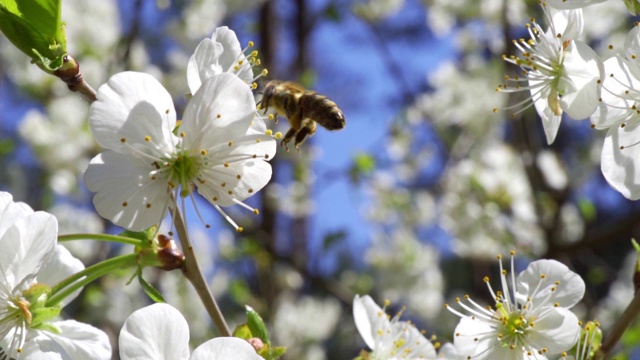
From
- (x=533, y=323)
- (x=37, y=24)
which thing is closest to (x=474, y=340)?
(x=533, y=323)

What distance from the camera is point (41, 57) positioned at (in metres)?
1.05

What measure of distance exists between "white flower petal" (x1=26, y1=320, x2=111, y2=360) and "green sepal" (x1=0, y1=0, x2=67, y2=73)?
1.23 ft

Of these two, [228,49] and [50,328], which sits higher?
[228,49]

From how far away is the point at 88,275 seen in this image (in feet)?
3.59

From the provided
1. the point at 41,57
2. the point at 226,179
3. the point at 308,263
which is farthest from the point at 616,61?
the point at 308,263

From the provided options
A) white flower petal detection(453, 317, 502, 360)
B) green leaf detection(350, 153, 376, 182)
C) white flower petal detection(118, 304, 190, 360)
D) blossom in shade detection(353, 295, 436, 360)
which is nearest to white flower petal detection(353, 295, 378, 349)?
blossom in shade detection(353, 295, 436, 360)

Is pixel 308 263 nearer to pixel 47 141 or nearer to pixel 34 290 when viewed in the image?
pixel 47 141

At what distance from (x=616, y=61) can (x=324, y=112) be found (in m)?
0.41

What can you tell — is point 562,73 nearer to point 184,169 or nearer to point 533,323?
point 533,323

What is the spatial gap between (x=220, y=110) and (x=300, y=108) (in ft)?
0.74

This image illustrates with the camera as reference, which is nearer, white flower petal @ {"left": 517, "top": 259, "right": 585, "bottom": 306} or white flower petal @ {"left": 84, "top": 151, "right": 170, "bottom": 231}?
white flower petal @ {"left": 84, "top": 151, "right": 170, "bottom": 231}

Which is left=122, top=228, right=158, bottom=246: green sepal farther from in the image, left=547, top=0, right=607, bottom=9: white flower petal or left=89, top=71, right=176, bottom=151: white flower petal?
left=547, top=0, right=607, bottom=9: white flower petal

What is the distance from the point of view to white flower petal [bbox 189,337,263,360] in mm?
989

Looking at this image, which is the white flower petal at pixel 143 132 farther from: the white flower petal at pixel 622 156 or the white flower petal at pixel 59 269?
the white flower petal at pixel 622 156
